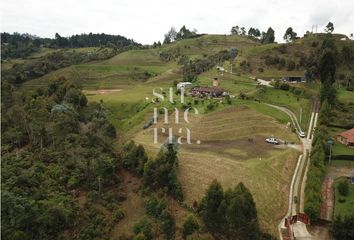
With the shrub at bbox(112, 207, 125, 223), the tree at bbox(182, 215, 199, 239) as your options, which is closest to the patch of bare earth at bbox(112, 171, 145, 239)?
the shrub at bbox(112, 207, 125, 223)

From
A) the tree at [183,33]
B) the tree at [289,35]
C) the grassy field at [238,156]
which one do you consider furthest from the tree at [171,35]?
the grassy field at [238,156]

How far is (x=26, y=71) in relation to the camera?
10131cm

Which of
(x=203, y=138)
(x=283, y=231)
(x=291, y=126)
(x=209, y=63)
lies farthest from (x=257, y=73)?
(x=283, y=231)

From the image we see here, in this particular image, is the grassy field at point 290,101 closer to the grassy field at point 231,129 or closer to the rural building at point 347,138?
the grassy field at point 231,129

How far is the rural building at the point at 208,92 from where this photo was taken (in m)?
69.8

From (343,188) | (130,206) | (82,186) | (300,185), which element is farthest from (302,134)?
(82,186)

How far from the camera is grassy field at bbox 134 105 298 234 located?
4088 centimetres

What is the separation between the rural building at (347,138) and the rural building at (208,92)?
→ 25.2m

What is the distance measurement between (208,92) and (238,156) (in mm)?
25657

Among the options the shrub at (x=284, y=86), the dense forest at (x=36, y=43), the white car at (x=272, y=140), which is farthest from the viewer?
the dense forest at (x=36, y=43)

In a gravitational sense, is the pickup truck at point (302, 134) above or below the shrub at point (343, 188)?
above

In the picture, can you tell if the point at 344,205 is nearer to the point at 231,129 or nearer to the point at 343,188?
the point at 343,188

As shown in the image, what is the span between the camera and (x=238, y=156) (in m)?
46.9

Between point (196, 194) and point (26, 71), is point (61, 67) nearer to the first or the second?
point (26, 71)
